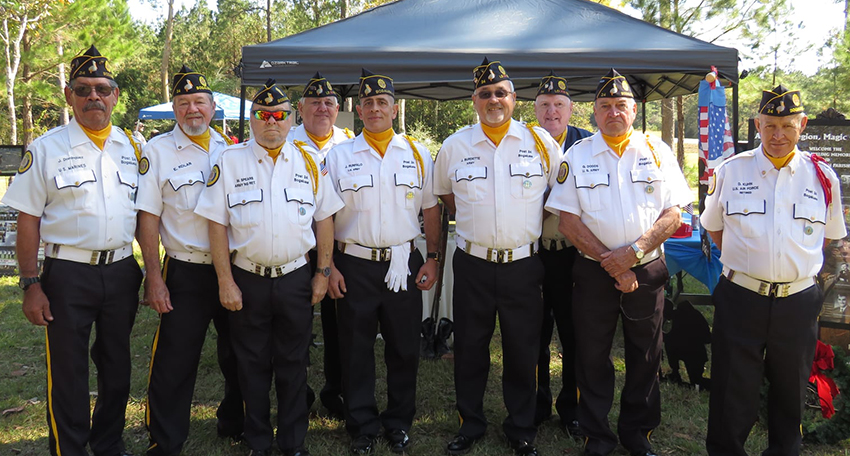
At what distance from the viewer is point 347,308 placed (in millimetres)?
3395

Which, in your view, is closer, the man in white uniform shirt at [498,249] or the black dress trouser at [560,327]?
the man in white uniform shirt at [498,249]

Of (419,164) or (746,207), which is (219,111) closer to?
(419,164)

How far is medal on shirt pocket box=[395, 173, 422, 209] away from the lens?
3.38 metres

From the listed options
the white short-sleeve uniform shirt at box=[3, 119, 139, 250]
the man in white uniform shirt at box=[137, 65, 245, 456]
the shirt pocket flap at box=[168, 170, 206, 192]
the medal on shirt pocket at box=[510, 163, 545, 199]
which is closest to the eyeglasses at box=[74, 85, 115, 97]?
the white short-sleeve uniform shirt at box=[3, 119, 139, 250]

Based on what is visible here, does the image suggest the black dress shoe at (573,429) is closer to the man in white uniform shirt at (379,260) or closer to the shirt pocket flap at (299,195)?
the man in white uniform shirt at (379,260)

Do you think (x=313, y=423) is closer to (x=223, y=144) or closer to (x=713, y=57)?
(x=223, y=144)

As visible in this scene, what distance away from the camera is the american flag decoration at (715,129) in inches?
174

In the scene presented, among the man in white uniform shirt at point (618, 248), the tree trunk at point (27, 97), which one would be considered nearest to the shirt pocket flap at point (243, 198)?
the man in white uniform shirt at point (618, 248)

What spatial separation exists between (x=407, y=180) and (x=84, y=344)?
181 cm

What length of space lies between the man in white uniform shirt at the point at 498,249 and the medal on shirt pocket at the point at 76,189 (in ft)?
5.95

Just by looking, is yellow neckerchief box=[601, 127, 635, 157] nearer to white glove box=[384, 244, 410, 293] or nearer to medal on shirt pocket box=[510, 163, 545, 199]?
medal on shirt pocket box=[510, 163, 545, 199]

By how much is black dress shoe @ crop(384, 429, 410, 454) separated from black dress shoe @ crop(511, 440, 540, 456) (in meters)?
0.61

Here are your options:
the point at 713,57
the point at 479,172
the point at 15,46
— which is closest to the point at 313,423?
the point at 479,172

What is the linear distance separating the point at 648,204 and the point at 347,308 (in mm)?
1676
